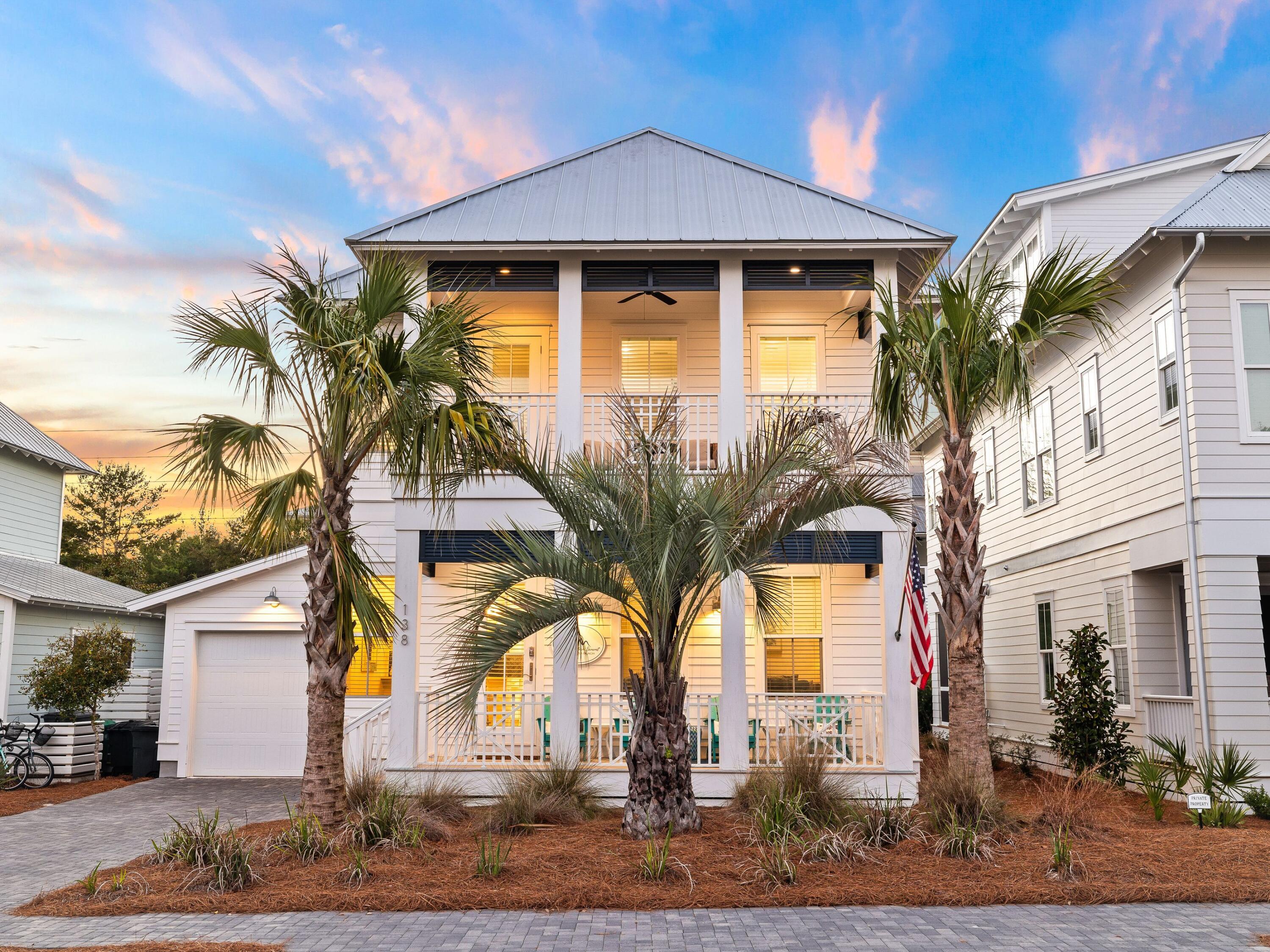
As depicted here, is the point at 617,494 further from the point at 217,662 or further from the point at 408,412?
the point at 217,662

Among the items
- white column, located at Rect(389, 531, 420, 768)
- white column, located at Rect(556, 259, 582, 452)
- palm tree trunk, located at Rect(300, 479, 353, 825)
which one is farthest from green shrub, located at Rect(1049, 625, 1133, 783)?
palm tree trunk, located at Rect(300, 479, 353, 825)

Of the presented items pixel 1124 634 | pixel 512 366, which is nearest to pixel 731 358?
pixel 512 366

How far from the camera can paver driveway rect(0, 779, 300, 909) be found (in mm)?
8531

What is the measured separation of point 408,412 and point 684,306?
6317mm

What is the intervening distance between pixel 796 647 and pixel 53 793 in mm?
10661

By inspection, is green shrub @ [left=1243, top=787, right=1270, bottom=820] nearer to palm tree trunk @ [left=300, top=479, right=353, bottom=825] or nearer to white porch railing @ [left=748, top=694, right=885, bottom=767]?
white porch railing @ [left=748, top=694, right=885, bottom=767]

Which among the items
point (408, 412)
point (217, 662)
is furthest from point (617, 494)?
point (217, 662)

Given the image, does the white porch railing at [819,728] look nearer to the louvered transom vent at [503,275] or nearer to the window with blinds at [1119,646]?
the window with blinds at [1119,646]

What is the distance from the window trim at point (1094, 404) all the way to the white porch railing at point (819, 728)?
18.0 ft

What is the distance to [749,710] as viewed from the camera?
13.5 metres

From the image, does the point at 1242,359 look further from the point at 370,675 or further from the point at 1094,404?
the point at 370,675

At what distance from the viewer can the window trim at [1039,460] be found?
16.9 meters

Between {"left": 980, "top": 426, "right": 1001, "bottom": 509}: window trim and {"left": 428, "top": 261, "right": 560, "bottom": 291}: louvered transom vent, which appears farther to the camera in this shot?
{"left": 980, "top": 426, "right": 1001, "bottom": 509}: window trim

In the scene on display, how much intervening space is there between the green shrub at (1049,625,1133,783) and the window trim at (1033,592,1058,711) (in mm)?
2221
